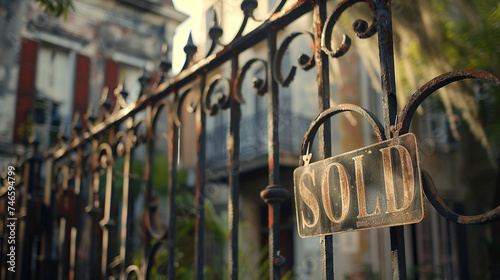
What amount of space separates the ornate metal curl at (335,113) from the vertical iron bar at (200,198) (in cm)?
58

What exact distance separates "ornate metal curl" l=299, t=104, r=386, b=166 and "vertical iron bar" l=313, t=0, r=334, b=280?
39 mm

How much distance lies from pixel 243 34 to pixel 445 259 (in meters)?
7.43

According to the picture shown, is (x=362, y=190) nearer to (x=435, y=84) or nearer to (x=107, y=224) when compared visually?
(x=435, y=84)

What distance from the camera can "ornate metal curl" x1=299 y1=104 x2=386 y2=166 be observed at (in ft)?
3.75

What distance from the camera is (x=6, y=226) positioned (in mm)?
3734

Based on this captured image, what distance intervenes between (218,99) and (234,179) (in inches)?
11.4

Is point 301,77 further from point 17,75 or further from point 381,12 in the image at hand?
point 381,12

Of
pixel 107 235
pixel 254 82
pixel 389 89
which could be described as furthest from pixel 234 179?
pixel 107 235

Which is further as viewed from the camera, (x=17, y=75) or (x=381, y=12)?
(x=17, y=75)

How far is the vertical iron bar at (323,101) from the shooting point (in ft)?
4.17

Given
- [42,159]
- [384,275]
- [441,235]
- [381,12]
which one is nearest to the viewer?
[381,12]

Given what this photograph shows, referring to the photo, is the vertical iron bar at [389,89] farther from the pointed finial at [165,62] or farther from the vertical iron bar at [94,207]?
the vertical iron bar at [94,207]

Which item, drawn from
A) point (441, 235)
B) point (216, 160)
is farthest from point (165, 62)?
point (216, 160)

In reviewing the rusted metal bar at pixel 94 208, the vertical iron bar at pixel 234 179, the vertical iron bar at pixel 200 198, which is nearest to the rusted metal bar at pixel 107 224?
the rusted metal bar at pixel 94 208
